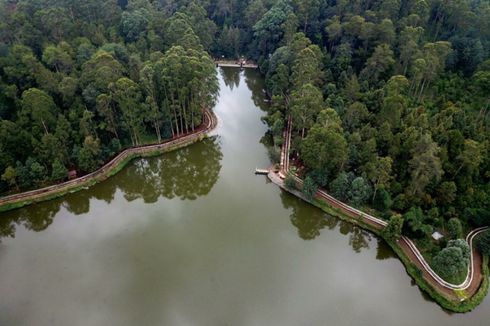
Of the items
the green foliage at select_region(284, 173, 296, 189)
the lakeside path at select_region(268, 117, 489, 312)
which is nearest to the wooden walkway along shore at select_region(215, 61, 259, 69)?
the green foliage at select_region(284, 173, 296, 189)

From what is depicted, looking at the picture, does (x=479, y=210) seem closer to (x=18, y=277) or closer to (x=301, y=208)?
(x=301, y=208)

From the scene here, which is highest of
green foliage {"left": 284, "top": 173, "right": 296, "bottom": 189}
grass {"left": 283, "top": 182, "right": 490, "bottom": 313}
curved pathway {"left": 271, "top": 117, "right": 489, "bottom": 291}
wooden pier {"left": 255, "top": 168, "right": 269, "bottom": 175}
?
green foliage {"left": 284, "top": 173, "right": 296, "bottom": 189}

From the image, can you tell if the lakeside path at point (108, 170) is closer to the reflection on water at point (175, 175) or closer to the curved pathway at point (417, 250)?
the reflection on water at point (175, 175)

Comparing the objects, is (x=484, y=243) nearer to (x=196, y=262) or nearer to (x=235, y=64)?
(x=196, y=262)

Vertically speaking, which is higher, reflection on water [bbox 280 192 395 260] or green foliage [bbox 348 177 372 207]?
green foliage [bbox 348 177 372 207]

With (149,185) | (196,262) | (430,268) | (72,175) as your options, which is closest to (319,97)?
(430,268)

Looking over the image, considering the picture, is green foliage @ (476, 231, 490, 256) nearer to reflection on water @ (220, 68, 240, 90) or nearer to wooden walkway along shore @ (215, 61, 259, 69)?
reflection on water @ (220, 68, 240, 90)
